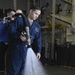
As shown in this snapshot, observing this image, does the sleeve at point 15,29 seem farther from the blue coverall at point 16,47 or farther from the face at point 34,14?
the face at point 34,14

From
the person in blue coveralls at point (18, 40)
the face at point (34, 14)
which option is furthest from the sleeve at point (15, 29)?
the face at point (34, 14)

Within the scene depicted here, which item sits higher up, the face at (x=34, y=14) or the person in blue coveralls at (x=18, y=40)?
the face at (x=34, y=14)

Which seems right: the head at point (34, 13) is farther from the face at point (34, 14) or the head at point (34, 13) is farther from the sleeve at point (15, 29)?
the sleeve at point (15, 29)

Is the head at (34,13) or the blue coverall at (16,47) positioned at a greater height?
the head at (34,13)

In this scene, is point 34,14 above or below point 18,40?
above

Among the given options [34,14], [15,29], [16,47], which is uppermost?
[34,14]

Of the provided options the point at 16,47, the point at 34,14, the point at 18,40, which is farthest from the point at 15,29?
the point at 34,14

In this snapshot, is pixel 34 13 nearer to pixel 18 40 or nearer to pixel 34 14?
pixel 34 14

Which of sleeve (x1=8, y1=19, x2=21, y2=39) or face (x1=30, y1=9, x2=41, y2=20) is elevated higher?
face (x1=30, y1=9, x2=41, y2=20)

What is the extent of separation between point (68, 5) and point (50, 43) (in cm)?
226

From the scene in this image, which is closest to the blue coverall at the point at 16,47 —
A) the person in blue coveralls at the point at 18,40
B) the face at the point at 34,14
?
the person in blue coveralls at the point at 18,40

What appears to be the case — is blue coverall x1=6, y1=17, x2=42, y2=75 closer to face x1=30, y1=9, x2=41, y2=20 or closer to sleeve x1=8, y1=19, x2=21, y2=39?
sleeve x1=8, y1=19, x2=21, y2=39

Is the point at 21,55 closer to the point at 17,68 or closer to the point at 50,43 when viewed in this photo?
the point at 17,68

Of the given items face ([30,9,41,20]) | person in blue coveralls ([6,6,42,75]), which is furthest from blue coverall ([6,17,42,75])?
face ([30,9,41,20])
